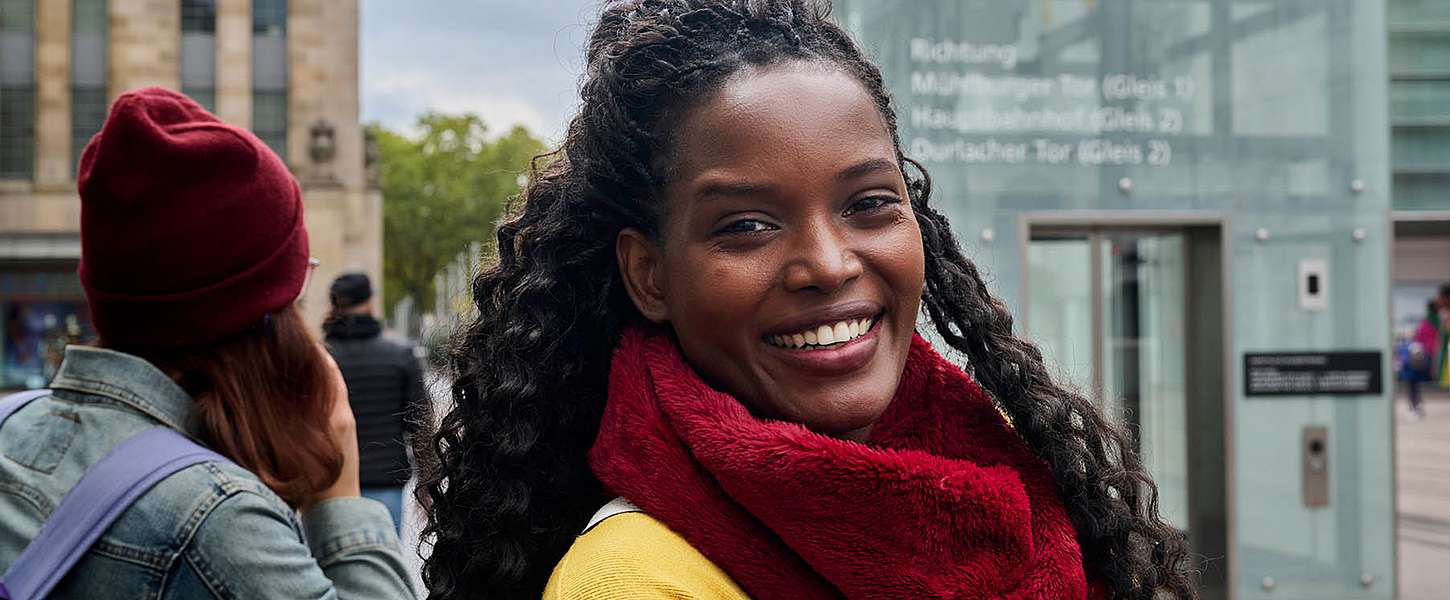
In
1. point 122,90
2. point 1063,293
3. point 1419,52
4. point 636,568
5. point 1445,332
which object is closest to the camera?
point 636,568

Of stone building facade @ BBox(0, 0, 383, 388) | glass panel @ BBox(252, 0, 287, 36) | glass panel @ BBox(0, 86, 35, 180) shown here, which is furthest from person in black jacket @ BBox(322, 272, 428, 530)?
glass panel @ BBox(0, 86, 35, 180)

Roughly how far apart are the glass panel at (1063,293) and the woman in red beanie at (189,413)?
4756 millimetres

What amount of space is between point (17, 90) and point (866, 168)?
107 ft

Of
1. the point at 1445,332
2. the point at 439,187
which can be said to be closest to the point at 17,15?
the point at 439,187

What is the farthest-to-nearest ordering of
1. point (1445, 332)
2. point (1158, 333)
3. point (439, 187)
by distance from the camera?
point (439, 187) < point (1445, 332) < point (1158, 333)

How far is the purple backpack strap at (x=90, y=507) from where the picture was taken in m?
1.68

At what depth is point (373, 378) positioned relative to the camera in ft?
21.5

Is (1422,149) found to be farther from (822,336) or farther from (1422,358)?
(1422,358)

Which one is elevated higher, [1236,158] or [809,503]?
[1236,158]

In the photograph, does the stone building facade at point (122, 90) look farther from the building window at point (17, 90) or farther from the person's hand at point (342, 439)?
the person's hand at point (342, 439)

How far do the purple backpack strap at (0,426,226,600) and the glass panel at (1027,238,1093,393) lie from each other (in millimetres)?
5115

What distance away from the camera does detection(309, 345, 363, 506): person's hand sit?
212cm

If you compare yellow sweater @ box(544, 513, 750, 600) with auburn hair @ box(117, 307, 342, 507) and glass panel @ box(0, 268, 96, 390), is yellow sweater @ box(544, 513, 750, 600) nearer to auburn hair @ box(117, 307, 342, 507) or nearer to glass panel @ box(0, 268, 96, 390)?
auburn hair @ box(117, 307, 342, 507)

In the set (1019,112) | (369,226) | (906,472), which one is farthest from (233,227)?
(369,226)
